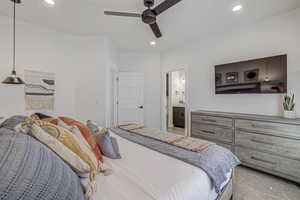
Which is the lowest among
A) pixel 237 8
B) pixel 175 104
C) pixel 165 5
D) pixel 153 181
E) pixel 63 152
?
pixel 153 181

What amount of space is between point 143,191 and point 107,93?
3.00 m

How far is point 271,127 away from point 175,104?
3926mm

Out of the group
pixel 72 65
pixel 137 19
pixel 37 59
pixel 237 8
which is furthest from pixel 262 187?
pixel 37 59

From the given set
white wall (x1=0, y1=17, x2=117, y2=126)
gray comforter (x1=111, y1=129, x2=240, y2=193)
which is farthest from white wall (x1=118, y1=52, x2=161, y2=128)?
gray comforter (x1=111, y1=129, x2=240, y2=193)

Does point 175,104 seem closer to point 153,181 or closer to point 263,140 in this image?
point 263,140

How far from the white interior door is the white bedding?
305cm

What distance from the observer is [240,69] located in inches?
111

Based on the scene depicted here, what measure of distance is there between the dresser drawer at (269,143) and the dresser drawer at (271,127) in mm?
74

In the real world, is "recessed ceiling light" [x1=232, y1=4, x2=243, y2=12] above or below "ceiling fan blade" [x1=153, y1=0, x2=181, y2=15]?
above

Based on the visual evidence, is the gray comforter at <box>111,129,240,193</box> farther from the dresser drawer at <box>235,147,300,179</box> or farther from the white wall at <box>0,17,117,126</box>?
the white wall at <box>0,17,117,126</box>

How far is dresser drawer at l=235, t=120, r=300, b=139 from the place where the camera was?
1.97m

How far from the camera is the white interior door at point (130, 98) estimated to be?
431 cm

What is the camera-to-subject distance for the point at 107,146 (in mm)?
1335

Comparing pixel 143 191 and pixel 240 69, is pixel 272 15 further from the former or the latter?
pixel 143 191
